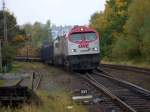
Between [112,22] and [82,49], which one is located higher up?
[112,22]

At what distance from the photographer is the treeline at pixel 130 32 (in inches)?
1947

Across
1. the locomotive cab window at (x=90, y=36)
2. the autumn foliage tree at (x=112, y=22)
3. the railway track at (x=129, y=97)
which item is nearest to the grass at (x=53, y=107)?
the railway track at (x=129, y=97)

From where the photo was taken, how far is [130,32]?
56.0 m

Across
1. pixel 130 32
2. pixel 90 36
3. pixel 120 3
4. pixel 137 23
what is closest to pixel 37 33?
pixel 120 3

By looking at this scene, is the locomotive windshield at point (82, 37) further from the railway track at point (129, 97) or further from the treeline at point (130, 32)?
the treeline at point (130, 32)

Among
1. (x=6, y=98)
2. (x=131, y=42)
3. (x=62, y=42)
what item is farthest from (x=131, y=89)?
(x=131, y=42)

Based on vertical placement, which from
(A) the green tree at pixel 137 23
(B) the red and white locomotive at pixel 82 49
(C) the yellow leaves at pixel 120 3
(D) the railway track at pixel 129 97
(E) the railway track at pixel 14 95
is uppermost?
(C) the yellow leaves at pixel 120 3

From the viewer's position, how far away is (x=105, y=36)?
7600 cm

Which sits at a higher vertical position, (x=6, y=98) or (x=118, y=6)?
(x=118, y=6)

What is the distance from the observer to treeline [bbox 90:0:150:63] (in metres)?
49.4

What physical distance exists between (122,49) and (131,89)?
37.3 metres

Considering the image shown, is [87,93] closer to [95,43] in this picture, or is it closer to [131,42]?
[95,43]

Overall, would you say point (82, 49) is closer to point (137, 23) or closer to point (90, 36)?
point (90, 36)

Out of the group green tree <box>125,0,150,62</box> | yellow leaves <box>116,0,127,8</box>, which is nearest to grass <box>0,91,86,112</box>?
green tree <box>125,0,150,62</box>
